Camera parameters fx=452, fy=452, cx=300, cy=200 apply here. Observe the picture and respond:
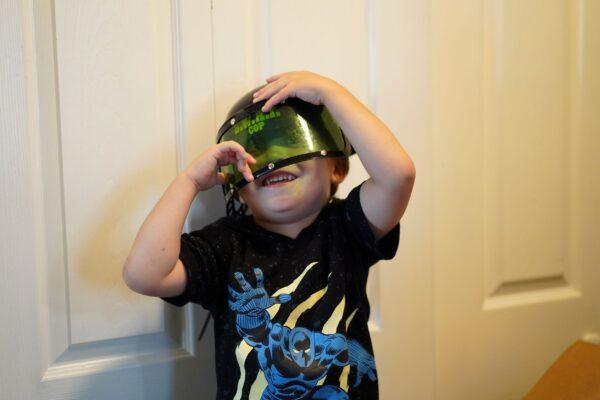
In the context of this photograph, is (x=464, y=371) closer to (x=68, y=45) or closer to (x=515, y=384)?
(x=515, y=384)

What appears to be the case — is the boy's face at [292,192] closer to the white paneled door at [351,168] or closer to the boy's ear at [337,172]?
the boy's ear at [337,172]

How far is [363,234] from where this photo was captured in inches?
23.6

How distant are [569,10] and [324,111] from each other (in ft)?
2.60

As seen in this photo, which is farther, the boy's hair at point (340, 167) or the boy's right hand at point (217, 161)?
the boy's hair at point (340, 167)

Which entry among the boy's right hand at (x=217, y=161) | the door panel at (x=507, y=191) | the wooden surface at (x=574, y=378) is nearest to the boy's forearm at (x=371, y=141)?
the boy's right hand at (x=217, y=161)

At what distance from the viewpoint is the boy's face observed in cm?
59

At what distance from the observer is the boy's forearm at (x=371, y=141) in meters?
0.56

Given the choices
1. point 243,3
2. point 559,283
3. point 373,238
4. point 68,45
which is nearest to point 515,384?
point 559,283

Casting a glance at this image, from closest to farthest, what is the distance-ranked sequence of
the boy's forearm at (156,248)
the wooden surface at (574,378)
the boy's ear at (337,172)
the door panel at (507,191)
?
1. the boy's forearm at (156,248)
2. the boy's ear at (337,172)
3. the wooden surface at (574,378)
4. the door panel at (507,191)

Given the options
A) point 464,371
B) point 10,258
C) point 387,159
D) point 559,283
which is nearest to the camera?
point 387,159

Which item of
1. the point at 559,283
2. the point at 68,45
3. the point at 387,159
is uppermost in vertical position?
the point at 68,45

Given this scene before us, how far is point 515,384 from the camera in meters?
1.04

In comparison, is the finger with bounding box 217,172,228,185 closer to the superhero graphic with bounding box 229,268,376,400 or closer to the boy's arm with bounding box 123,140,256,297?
the boy's arm with bounding box 123,140,256,297

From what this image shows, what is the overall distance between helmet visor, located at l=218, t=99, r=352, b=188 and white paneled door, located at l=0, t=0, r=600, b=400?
0.59ft
